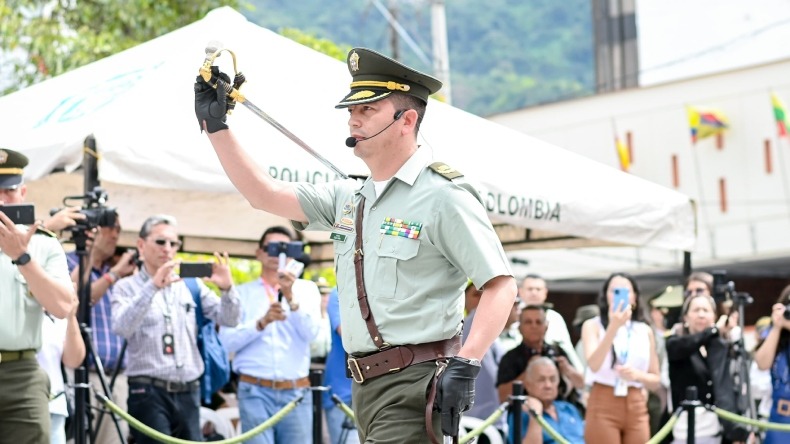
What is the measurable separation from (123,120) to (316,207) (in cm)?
295

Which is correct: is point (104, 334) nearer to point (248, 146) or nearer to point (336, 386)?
point (248, 146)

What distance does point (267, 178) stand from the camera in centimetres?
509

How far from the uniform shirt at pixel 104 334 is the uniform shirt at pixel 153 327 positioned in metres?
0.48

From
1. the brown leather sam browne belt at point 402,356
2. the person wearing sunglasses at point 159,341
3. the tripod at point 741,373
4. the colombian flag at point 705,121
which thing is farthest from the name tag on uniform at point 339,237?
the colombian flag at point 705,121

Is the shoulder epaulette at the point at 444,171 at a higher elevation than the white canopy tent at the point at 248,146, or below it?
below

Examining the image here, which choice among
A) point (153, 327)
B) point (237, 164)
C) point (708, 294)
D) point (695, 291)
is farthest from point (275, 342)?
point (237, 164)

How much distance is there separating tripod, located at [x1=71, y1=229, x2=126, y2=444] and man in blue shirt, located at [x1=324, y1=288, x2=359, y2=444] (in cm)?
160

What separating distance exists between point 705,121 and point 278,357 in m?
17.5

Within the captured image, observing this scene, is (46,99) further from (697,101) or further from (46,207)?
(697,101)

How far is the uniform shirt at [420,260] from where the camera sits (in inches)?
191

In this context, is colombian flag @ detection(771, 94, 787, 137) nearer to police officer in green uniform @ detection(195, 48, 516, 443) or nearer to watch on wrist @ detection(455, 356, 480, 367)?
police officer in green uniform @ detection(195, 48, 516, 443)

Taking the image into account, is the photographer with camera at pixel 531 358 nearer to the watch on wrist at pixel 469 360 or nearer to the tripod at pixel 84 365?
the tripod at pixel 84 365

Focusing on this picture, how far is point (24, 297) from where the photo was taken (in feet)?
22.3


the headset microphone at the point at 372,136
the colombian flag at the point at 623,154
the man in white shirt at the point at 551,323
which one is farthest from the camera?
the colombian flag at the point at 623,154
